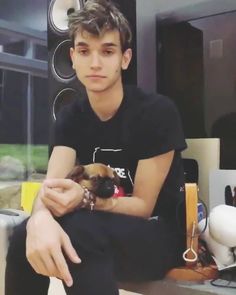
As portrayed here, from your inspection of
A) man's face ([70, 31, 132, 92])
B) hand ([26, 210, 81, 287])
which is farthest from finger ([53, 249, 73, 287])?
man's face ([70, 31, 132, 92])

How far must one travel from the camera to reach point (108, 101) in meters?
1.10

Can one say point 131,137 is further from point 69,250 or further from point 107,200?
point 69,250

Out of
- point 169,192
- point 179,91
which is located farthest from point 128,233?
point 179,91

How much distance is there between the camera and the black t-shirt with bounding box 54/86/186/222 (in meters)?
1.02

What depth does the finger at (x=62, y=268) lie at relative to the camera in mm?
798

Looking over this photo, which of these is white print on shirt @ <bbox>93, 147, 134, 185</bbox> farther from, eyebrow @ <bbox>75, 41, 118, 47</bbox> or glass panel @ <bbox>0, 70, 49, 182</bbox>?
glass panel @ <bbox>0, 70, 49, 182</bbox>

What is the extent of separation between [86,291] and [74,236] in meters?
0.10

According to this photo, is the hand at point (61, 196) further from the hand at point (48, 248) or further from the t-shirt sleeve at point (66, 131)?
the t-shirt sleeve at point (66, 131)

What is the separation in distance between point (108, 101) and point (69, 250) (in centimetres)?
41

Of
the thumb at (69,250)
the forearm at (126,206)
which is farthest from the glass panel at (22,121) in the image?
the thumb at (69,250)

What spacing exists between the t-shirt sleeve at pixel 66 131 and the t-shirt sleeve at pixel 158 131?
0.19m

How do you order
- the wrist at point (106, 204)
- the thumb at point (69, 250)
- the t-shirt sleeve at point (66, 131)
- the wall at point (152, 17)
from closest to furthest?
the thumb at point (69, 250) → the wrist at point (106, 204) → the t-shirt sleeve at point (66, 131) → the wall at point (152, 17)

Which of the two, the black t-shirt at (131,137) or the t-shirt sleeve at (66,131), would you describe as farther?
the t-shirt sleeve at (66,131)

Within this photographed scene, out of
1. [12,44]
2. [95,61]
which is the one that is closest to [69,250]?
[95,61]
